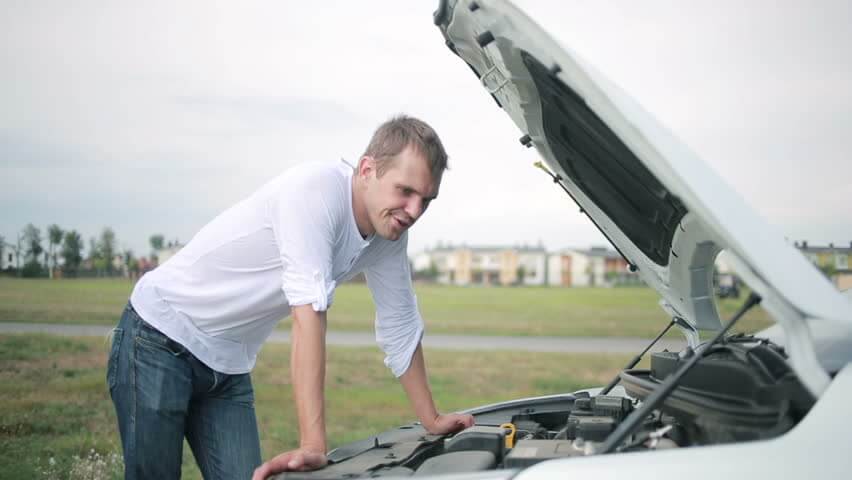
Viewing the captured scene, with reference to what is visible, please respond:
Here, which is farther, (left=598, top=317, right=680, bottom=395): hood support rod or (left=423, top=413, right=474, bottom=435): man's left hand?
(left=598, top=317, right=680, bottom=395): hood support rod

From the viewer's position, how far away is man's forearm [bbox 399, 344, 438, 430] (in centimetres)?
251

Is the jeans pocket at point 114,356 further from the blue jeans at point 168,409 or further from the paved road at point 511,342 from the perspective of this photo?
the paved road at point 511,342

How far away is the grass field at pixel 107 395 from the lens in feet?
17.9

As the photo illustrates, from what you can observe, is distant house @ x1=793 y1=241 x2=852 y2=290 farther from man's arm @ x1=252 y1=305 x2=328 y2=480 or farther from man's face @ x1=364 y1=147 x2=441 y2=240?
man's arm @ x1=252 y1=305 x2=328 y2=480

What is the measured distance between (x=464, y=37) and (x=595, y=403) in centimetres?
122

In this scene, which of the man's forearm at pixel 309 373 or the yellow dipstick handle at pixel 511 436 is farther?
the yellow dipstick handle at pixel 511 436

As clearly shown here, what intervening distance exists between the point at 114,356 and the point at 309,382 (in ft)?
2.78

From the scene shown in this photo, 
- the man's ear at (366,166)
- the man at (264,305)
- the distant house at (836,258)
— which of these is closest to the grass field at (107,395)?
the man at (264,305)

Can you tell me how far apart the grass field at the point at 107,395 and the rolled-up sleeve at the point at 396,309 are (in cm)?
157

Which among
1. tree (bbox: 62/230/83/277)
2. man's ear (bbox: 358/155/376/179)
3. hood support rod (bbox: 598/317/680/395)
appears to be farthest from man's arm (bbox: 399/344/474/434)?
tree (bbox: 62/230/83/277)

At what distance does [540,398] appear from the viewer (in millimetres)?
2967

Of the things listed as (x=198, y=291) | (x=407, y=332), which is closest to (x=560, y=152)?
(x=407, y=332)

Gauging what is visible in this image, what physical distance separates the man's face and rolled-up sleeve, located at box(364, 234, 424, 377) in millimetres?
498

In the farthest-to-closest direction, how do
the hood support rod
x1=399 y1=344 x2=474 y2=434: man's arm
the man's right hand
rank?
the hood support rod → x1=399 y1=344 x2=474 y2=434: man's arm → the man's right hand
